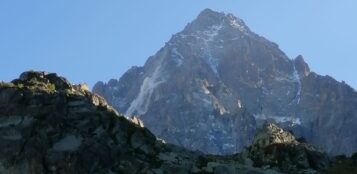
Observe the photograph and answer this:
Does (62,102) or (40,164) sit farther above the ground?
(62,102)

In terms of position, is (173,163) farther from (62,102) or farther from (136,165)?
(62,102)

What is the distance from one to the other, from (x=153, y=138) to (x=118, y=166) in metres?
8.66

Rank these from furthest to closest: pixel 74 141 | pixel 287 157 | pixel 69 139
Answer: pixel 287 157 → pixel 69 139 → pixel 74 141

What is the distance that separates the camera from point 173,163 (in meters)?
84.6

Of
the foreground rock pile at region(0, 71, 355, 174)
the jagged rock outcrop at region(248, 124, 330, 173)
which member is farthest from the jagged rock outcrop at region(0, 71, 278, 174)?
the jagged rock outcrop at region(248, 124, 330, 173)

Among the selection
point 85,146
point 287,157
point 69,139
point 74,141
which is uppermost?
point 287,157

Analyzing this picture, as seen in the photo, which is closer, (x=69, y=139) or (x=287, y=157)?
(x=69, y=139)

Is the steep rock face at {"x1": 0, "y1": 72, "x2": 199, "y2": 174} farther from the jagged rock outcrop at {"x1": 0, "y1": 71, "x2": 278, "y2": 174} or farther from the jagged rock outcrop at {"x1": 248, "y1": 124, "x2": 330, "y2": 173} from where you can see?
the jagged rock outcrop at {"x1": 248, "y1": 124, "x2": 330, "y2": 173}

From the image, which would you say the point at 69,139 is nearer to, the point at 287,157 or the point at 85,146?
the point at 85,146

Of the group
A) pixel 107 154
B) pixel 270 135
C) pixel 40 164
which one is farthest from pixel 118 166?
pixel 270 135

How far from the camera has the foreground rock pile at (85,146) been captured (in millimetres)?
81125

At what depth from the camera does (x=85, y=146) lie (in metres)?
82.9

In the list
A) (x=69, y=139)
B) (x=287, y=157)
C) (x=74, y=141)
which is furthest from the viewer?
(x=287, y=157)

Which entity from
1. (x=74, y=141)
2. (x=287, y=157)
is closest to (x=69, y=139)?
(x=74, y=141)
